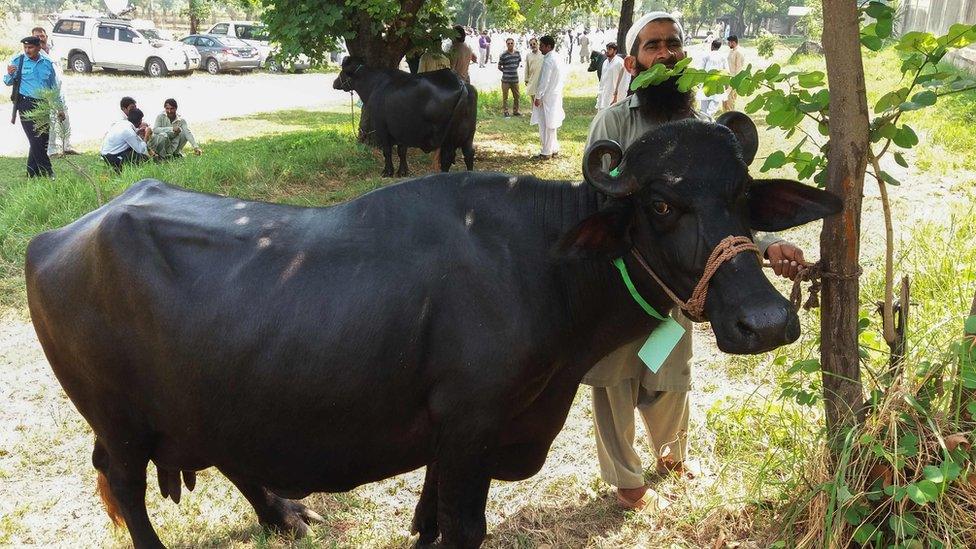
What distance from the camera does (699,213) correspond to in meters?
2.62

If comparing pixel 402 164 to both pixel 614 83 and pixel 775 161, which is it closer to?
pixel 614 83

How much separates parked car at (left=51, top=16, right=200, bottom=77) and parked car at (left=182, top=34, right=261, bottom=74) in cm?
269

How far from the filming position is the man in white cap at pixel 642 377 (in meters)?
3.53

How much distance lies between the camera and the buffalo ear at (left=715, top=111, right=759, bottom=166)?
2914 millimetres

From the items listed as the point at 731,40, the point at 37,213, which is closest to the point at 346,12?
the point at 37,213

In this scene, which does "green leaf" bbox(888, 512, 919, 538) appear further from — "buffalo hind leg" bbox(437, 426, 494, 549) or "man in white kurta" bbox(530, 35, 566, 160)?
"man in white kurta" bbox(530, 35, 566, 160)

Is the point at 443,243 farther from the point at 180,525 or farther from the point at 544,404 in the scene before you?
the point at 180,525

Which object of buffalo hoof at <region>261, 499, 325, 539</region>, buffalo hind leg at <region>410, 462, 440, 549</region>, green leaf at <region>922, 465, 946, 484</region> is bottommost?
buffalo hoof at <region>261, 499, 325, 539</region>

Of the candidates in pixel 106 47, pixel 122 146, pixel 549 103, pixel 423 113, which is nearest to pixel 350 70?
pixel 423 113

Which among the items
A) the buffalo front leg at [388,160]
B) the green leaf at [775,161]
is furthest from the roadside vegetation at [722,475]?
the buffalo front leg at [388,160]

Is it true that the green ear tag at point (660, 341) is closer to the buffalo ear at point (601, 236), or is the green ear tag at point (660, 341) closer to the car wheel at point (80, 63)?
the buffalo ear at point (601, 236)

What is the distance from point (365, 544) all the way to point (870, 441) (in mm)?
2244

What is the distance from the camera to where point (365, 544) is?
3717mm

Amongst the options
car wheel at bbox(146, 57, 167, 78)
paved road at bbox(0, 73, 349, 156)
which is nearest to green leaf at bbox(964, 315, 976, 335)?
paved road at bbox(0, 73, 349, 156)
